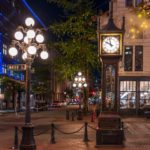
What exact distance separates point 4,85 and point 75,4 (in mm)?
34944

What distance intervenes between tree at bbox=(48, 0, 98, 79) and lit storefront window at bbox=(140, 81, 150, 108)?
25.8 ft

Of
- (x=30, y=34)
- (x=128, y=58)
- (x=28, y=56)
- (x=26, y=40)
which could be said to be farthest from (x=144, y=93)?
(x=28, y=56)

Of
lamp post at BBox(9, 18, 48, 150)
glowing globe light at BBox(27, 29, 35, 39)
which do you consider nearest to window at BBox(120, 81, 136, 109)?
lamp post at BBox(9, 18, 48, 150)

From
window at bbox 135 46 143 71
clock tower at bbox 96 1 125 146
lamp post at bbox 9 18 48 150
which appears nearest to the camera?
lamp post at bbox 9 18 48 150

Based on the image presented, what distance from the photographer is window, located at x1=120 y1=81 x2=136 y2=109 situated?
57031 millimetres

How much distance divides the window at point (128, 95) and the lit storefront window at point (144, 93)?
0.80 metres

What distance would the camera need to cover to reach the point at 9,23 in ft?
316

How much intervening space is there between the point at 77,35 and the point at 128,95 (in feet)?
35.8

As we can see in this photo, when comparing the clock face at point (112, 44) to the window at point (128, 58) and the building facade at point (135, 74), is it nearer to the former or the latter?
the building facade at point (135, 74)

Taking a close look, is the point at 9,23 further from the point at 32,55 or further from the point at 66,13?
the point at 32,55

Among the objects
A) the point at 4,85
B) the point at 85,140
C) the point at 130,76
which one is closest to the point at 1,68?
the point at 4,85

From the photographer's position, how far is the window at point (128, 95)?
57031 mm

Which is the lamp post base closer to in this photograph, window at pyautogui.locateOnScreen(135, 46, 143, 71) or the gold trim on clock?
the gold trim on clock

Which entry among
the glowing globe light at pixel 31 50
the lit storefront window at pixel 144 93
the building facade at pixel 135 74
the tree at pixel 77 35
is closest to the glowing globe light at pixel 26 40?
the glowing globe light at pixel 31 50
